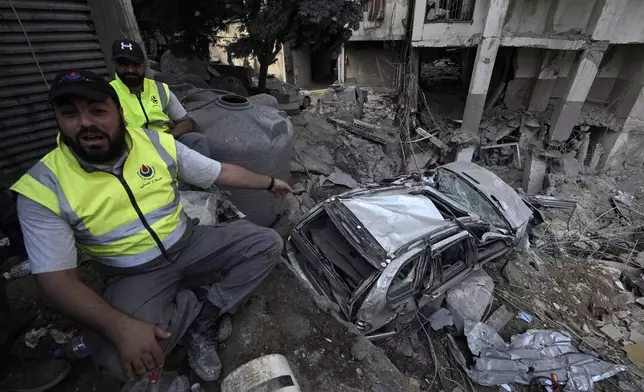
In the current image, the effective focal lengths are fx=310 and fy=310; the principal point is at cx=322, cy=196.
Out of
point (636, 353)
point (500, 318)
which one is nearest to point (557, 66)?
point (636, 353)

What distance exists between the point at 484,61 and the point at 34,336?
500 inches

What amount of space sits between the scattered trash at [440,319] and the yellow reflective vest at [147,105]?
4283 mm

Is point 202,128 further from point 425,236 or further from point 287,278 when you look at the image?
point 425,236

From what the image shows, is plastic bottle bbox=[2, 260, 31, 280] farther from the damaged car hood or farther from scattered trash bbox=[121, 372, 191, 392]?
the damaged car hood

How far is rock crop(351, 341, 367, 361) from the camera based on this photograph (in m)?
2.68

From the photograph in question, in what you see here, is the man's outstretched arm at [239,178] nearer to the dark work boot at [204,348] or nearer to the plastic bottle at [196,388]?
the dark work boot at [204,348]

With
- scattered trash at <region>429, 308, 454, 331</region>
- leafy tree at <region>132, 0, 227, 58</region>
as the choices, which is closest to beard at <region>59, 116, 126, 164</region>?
scattered trash at <region>429, 308, 454, 331</region>

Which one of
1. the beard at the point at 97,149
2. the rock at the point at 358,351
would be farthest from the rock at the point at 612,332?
the beard at the point at 97,149

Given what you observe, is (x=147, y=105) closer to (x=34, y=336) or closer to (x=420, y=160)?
(x=34, y=336)

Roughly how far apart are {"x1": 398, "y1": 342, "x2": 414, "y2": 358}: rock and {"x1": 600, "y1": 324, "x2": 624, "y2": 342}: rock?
3804 millimetres

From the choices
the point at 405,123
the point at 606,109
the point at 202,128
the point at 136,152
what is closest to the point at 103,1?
the point at 202,128

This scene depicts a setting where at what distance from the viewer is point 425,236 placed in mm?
3713

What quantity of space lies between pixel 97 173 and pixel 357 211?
2.74 m

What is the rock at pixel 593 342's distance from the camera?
4.77 m
